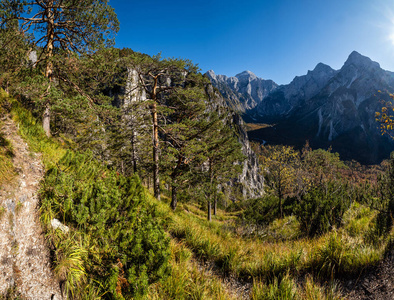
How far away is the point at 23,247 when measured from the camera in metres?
2.48

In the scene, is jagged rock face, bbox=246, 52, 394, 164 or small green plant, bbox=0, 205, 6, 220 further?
jagged rock face, bbox=246, 52, 394, 164

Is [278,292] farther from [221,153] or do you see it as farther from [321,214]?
[221,153]

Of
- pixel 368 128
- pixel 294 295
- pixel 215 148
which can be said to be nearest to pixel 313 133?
pixel 368 128

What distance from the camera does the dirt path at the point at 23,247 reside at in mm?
2168

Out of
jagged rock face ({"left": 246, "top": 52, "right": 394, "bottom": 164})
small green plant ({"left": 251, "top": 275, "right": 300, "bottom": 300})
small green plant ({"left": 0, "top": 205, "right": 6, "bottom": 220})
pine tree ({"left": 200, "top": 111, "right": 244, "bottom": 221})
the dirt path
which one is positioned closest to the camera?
the dirt path

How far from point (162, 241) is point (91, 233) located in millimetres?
1359

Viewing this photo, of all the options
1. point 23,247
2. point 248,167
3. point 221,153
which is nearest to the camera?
point 23,247

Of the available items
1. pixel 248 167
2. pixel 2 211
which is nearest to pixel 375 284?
pixel 2 211

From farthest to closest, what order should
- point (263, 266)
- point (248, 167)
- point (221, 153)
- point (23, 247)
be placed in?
point (248, 167) < point (221, 153) < point (263, 266) < point (23, 247)

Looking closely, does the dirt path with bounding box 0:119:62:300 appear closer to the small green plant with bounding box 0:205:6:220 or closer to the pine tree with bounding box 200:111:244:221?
the small green plant with bounding box 0:205:6:220

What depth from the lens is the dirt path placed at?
217 centimetres

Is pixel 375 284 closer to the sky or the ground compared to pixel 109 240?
closer to the ground

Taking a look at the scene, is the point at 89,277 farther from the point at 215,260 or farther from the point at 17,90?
the point at 17,90

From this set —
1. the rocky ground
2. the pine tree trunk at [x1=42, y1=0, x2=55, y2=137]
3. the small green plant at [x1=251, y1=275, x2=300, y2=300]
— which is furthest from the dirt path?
the pine tree trunk at [x1=42, y1=0, x2=55, y2=137]
